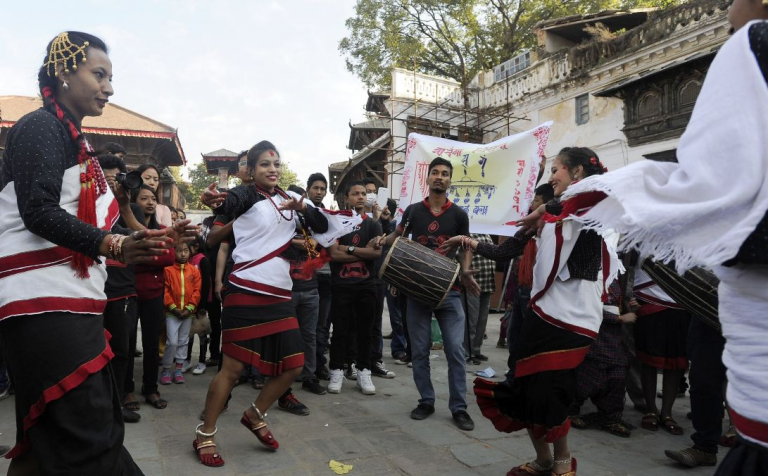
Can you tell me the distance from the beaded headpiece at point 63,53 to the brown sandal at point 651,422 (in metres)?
4.45

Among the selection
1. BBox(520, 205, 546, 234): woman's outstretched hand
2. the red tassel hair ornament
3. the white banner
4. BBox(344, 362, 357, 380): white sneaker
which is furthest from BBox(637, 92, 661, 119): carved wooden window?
the red tassel hair ornament

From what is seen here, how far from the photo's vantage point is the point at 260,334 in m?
3.42

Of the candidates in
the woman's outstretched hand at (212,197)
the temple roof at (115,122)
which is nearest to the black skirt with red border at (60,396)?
the woman's outstretched hand at (212,197)

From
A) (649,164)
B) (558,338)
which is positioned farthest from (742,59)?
(558,338)

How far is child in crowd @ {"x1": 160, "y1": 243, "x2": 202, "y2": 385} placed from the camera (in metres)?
5.26

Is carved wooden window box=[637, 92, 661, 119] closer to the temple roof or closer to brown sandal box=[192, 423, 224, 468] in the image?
brown sandal box=[192, 423, 224, 468]

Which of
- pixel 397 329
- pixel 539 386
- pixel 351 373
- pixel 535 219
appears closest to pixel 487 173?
pixel 397 329

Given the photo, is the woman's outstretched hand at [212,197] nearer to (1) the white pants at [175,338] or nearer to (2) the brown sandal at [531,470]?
(2) the brown sandal at [531,470]

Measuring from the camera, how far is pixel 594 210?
1559 millimetres

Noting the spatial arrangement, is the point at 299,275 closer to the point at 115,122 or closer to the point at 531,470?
the point at 531,470

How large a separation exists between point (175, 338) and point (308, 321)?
1340 mm

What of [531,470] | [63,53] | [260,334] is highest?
[63,53]

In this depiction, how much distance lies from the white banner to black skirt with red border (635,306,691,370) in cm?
294

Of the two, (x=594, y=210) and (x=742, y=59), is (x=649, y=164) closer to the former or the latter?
(x=594, y=210)
